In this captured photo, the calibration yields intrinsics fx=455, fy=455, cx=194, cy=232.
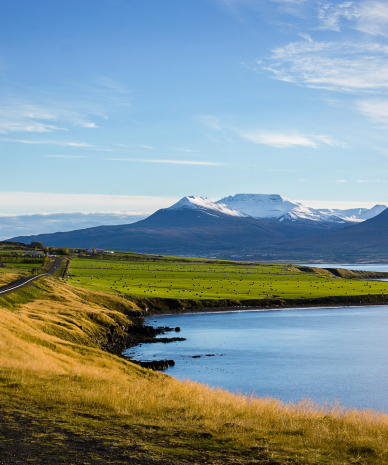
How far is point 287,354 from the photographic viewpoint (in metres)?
55.2

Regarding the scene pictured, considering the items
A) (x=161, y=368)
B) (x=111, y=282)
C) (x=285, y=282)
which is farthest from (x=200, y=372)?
(x=285, y=282)

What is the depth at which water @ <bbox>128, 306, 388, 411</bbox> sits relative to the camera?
131ft

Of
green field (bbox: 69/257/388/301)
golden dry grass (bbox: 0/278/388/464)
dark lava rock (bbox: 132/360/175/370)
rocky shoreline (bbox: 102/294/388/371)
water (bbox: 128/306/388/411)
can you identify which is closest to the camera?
golden dry grass (bbox: 0/278/388/464)

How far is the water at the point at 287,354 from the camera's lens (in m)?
39.9

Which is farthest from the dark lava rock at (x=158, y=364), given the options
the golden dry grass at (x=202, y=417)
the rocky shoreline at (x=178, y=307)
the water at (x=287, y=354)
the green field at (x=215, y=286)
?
the green field at (x=215, y=286)

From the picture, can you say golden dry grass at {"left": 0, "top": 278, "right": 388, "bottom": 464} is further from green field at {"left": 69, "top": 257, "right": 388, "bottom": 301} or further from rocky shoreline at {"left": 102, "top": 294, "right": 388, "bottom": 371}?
green field at {"left": 69, "top": 257, "right": 388, "bottom": 301}

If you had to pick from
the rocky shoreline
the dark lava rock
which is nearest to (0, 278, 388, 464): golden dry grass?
the dark lava rock

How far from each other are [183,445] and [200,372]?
3264 centimetres

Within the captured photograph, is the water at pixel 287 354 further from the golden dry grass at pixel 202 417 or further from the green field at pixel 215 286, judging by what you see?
the golden dry grass at pixel 202 417

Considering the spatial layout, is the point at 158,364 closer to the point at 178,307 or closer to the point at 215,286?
the point at 178,307

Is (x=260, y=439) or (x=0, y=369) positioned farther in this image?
(x=0, y=369)

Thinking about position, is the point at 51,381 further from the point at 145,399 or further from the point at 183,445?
the point at 183,445

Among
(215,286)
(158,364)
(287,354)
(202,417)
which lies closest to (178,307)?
(215,286)

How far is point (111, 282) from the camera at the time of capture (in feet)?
357
